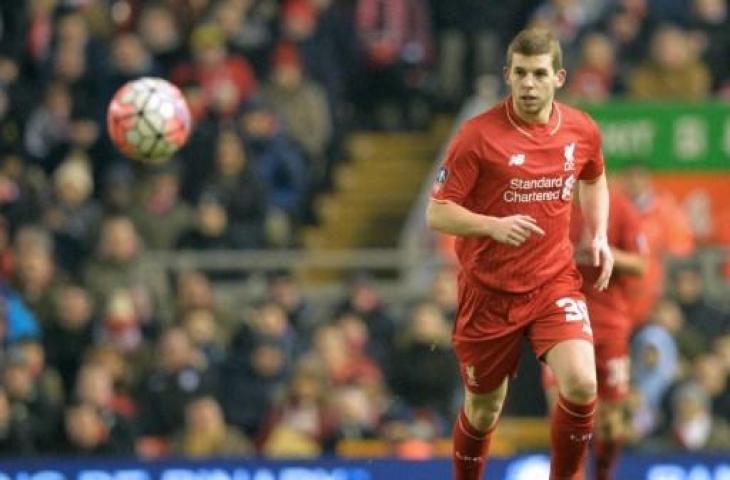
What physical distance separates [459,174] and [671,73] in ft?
30.2

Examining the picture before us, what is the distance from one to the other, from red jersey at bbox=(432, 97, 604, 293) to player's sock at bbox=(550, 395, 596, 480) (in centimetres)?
61

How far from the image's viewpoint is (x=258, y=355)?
18359 millimetres

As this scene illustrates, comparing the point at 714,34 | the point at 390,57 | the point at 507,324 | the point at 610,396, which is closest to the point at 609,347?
the point at 610,396

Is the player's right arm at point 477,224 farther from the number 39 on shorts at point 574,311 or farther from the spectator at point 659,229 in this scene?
the spectator at point 659,229

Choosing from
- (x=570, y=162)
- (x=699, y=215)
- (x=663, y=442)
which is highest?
(x=570, y=162)

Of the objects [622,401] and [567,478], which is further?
[622,401]

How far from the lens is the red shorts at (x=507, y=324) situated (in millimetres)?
12195

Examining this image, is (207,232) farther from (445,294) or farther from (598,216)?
(598,216)

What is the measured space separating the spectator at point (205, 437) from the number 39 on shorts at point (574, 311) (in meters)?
5.52

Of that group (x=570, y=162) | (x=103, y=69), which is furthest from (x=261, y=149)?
(x=570, y=162)

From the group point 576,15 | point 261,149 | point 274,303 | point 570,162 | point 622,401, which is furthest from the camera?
point 576,15

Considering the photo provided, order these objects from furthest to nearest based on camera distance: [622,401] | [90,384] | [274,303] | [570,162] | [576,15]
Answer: [576,15] < [274,303] < [90,384] < [622,401] < [570,162]

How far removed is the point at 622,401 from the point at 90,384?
4.40 metres

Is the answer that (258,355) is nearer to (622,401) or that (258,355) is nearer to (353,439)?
(353,439)
